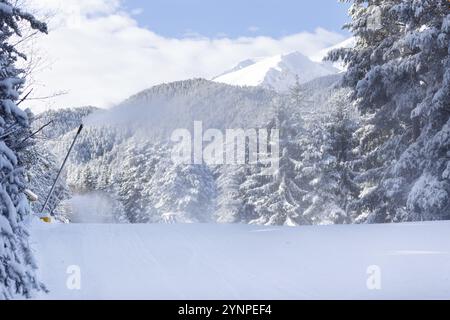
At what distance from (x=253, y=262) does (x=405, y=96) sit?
10862mm

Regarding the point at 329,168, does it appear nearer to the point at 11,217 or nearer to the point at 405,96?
the point at 405,96

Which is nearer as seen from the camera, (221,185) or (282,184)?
(282,184)

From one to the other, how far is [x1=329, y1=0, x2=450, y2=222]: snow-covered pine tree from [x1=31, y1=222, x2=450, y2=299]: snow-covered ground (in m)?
4.07

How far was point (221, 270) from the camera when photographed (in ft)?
31.3

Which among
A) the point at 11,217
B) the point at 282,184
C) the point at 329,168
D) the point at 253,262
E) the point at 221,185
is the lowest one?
the point at 253,262

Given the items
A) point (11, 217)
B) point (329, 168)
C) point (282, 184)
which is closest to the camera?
point (11, 217)

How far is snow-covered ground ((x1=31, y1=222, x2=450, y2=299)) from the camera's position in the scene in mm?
7539

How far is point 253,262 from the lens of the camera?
10281 millimetres

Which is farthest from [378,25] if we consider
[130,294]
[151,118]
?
[151,118]

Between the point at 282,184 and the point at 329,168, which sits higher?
the point at 329,168

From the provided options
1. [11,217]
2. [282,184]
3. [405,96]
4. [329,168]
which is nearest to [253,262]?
[11,217]

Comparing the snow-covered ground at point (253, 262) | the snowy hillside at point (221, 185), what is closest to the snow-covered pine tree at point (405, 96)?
the snowy hillside at point (221, 185)

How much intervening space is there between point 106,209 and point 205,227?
152 ft

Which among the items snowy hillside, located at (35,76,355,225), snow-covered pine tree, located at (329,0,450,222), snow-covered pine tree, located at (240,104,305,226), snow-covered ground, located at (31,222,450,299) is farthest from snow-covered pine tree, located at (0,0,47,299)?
snow-covered pine tree, located at (240,104,305,226)
